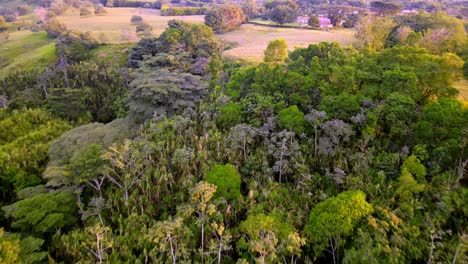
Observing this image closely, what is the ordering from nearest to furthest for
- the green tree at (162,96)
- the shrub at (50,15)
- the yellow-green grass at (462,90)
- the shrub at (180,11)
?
the yellow-green grass at (462,90) < the green tree at (162,96) < the shrub at (50,15) < the shrub at (180,11)

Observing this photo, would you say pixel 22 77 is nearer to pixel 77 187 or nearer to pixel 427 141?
pixel 77 187

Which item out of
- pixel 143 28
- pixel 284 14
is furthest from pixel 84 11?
pixel 284 14

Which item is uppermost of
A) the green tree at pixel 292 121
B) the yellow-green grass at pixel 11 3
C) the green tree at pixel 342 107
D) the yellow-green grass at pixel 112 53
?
the yellow-green grass at pixel 11 3

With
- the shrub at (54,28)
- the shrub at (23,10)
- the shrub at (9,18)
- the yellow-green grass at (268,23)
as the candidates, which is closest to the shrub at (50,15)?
the shrub at (9,18)

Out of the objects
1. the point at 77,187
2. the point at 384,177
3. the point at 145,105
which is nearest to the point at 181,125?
the point at 145,105

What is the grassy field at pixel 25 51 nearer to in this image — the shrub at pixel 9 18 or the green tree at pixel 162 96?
the shrub at pixel 9 18

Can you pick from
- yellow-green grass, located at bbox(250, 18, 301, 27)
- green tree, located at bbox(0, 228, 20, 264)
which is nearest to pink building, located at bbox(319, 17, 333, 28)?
yellow-green grass, located at bbox(250, 18, 301, 27)

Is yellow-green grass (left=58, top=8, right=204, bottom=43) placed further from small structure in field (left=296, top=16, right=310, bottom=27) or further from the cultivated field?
the cultivated field
